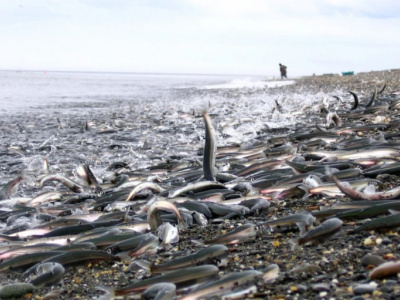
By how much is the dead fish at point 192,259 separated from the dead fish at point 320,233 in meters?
0.51

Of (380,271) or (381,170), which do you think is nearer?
(380,271)

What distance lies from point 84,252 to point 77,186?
3.03m

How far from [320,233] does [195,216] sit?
130 cm

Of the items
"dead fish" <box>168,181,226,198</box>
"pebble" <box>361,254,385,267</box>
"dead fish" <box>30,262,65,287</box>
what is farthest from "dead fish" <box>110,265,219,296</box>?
"dead fish" <box>168,181,226,198</box>

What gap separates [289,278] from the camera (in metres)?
2.73

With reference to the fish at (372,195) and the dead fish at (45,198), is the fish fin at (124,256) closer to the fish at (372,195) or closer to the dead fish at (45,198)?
the fish at (372,195)

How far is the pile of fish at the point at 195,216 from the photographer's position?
290cm

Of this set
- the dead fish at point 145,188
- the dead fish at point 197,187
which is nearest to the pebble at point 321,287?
the dead fish at point 197,187

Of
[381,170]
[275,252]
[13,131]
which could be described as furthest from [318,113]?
[275,252]

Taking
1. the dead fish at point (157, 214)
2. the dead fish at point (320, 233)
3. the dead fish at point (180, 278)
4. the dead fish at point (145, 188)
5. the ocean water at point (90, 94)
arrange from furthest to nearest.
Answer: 1. the ocean water at point (90, 94)
2. the dead fish at point (145, 188)
3. the dead fish at point (157, 214)
4. the dead fish at point (320, 233)
5. the dead fish at point (180, 278)

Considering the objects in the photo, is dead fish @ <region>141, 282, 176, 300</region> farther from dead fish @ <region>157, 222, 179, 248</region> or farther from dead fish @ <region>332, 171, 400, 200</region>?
dead fish @ <region>332, 171, 400, 200</region>

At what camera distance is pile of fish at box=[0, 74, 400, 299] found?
2900 millimetres

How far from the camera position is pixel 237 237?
3.49 meters

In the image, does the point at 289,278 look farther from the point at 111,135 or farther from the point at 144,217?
the point at 111,135
